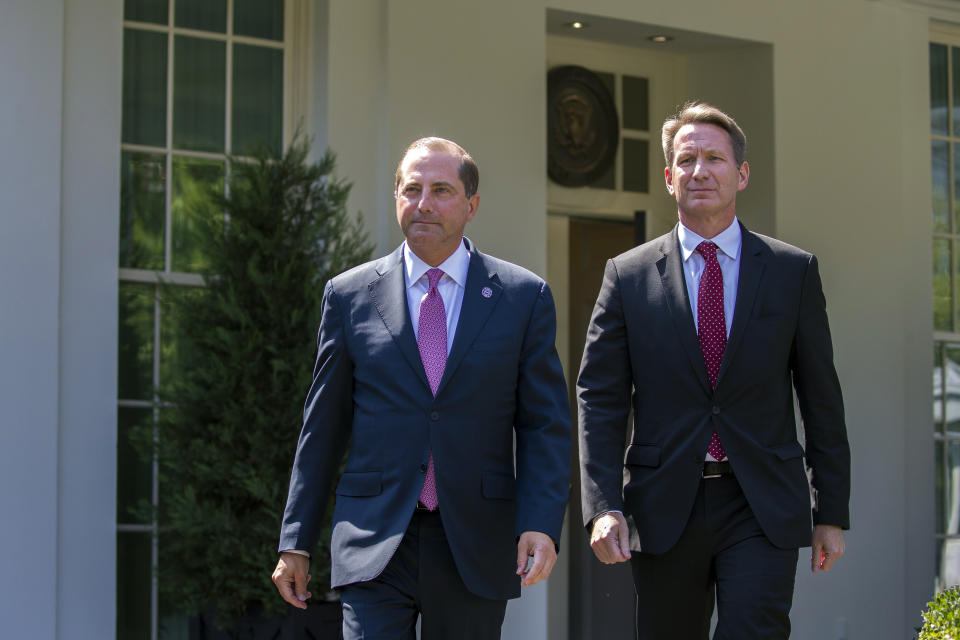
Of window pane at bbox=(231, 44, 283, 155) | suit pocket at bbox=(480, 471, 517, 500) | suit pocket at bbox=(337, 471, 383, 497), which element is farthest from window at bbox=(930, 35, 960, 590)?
suit pocket at bbox=(337, 471, 383, 497)

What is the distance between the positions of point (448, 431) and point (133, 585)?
313 centimetres

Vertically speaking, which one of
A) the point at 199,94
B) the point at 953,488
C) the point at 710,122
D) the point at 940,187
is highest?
the point at 199,94

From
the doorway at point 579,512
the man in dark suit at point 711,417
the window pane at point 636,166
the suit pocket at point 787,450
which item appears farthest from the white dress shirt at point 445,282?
the window pane at point 636,166

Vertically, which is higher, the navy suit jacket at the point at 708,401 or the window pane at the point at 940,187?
the window pane at the point at 940,187

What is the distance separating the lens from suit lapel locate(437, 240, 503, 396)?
3789mm

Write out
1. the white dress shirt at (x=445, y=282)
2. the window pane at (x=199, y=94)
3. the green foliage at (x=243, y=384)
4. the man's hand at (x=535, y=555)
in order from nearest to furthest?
1. the man's hand at (x=535, y=555)
2. the white dress shirt at (x=445, y=282)
3. the green foliage at (x=243, y=384)
4. the window pane at (x=199, y=94)

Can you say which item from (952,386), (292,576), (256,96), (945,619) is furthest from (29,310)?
(952,386)

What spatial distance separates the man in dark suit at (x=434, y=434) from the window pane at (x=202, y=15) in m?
3.02

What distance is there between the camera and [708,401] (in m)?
4.12

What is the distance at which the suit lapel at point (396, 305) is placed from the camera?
3.80 metres

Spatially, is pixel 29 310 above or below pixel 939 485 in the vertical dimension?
above

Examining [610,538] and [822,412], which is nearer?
[610,538]

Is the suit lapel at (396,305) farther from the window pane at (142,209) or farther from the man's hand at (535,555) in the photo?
the window pane at (142,209)

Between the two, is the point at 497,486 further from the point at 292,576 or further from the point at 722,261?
the point at 722,261
